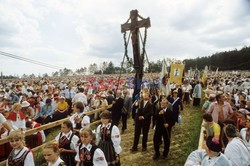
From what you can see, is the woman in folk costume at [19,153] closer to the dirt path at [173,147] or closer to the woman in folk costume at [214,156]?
the woman in folk costume at [214,156]

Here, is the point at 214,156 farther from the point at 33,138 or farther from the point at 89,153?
the point at 33,138

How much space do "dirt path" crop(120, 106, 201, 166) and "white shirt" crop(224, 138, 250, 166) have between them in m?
2.64

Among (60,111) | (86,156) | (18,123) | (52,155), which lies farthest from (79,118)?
(60,111)

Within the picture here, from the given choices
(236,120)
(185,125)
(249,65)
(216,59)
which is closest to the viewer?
(236,120)

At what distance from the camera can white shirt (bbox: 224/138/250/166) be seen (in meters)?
3.42

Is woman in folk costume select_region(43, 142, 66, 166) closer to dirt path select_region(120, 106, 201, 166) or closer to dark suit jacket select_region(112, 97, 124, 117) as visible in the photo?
dirt path select_region(120, 106, 201, 166)

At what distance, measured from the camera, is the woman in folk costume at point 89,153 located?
356 cm

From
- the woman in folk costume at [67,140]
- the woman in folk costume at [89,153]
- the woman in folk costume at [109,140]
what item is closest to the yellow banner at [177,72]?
the woman in folk costume at [109,140]

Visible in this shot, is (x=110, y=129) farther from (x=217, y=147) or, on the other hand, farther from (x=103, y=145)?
(x=217, y=147)

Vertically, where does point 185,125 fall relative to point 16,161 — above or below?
below

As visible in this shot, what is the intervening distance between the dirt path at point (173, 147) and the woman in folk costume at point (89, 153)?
2.64 metres

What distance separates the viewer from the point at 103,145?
450 cm

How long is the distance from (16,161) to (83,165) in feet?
3.41

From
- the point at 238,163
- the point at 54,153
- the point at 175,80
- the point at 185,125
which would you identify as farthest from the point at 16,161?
the point at 175,80
